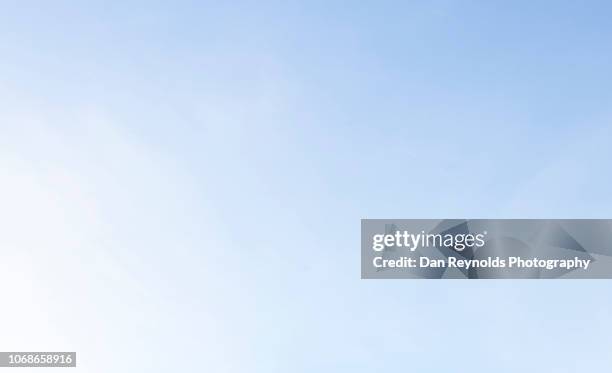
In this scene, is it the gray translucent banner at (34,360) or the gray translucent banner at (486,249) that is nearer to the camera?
the gray translucent banner at (34,360)

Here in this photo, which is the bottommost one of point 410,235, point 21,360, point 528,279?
point 21,360

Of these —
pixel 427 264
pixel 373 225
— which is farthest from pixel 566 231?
pixel 373 225

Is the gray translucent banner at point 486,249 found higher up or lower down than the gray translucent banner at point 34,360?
higher up

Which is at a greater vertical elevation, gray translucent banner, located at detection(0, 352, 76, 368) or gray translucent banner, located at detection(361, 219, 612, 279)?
gray translucent banner, located at detection(361, 219, 612, 279)

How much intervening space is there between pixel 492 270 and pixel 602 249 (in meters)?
6.66

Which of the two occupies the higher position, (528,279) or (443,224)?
(443,224)

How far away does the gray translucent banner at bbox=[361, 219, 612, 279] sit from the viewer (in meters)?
42.1

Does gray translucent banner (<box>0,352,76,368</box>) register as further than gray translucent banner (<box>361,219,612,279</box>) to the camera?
No

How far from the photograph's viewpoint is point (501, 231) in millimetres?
42406

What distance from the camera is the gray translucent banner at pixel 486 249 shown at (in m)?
42.1

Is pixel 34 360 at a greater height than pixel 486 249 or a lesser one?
lesser

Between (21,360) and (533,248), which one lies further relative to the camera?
(533,248)

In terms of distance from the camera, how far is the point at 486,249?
42.6 metres

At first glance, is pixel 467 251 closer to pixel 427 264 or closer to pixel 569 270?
pixel 427 264
